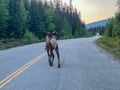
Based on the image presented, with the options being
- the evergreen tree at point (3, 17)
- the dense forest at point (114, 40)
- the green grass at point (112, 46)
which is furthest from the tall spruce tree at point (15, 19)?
the green grass at point (112, 46)

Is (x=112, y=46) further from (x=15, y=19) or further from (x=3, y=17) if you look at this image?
(x=15, y=19)

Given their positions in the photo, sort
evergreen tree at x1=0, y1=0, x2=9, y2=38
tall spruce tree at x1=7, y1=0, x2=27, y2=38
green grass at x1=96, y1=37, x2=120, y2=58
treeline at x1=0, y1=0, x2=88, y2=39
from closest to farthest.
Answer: green grass at x1=96, y1=37, x2=120, y2=58
evergreen tree at x1=0, y1=0, x2=9, y2=38
treeline at x1=0, y1=0, x2=88, y2=39
tall spruce tree at x1=7, y1=0, x2=27, y2=38

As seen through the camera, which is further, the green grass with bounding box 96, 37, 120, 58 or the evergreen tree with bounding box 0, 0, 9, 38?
the evergreen tree with bounding box 0, 0, 9, 38

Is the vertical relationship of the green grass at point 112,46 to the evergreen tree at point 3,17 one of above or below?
below

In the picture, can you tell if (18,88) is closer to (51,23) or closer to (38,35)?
(38,35)

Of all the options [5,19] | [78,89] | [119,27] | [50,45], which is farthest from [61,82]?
[5,19]

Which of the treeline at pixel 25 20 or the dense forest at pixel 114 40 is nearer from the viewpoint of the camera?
the dense forest at pixel 114 40

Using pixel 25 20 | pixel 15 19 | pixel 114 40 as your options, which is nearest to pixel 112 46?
pixel 114 40

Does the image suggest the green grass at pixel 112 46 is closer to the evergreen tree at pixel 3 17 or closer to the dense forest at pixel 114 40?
the dense forest at pixel 114 40

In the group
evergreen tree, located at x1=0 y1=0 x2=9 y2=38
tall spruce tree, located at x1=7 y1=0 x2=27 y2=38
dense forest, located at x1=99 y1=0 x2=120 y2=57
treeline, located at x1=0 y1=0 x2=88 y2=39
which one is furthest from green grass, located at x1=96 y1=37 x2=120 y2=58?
tall spruce tree, located at x1=7 y1=0 x2=27 y2=38

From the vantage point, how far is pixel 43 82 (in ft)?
39.0

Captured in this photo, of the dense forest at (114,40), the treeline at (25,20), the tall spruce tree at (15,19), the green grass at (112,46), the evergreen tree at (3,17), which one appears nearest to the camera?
the green grass at (112,46)

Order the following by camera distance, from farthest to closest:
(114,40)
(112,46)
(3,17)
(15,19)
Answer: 1. (15,19)
2. (3,17)
3. (114,40)
4. (112,46)

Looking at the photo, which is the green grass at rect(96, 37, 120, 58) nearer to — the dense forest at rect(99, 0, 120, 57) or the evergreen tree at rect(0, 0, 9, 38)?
the dense forest at rect(99, 0, 120, 57)
